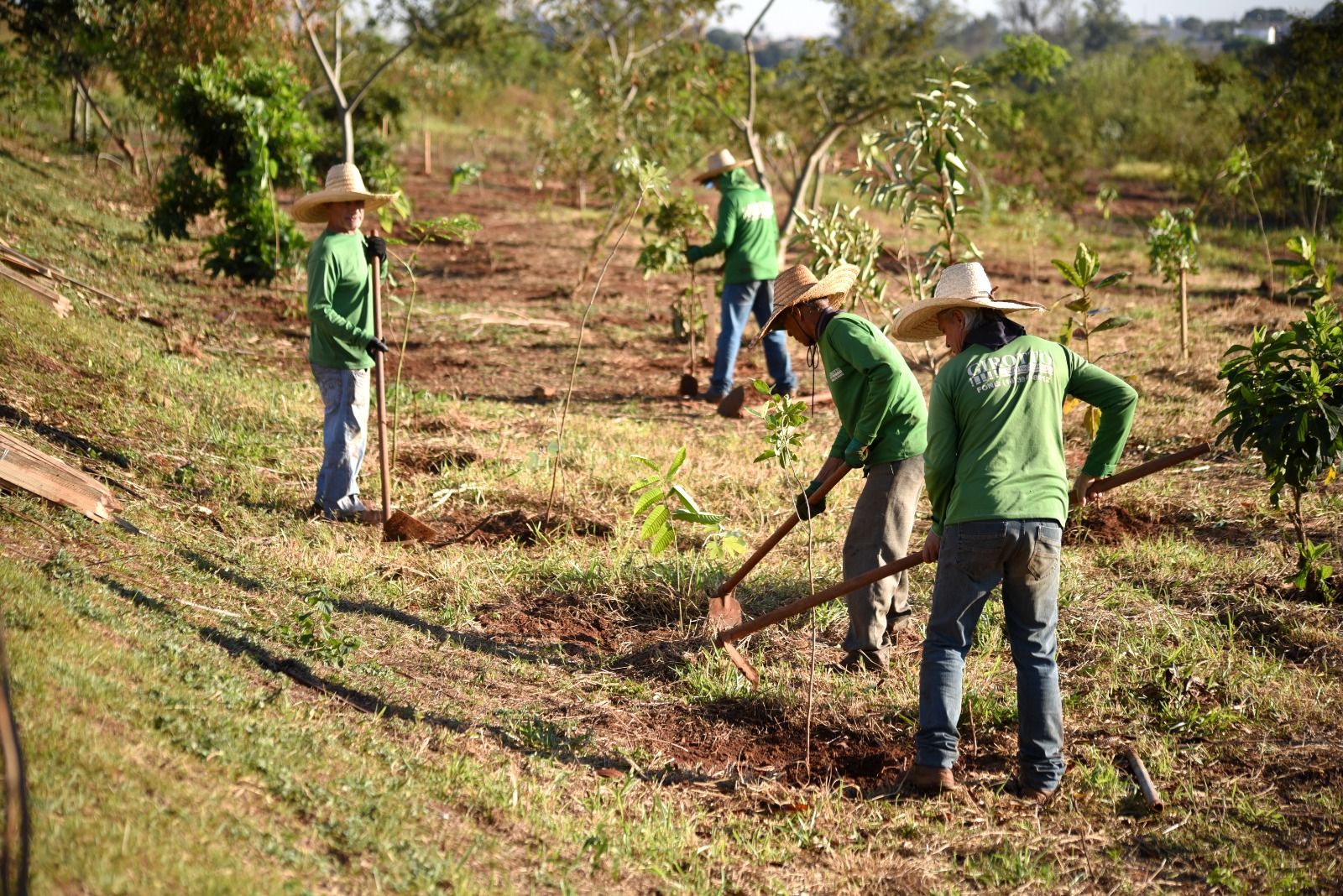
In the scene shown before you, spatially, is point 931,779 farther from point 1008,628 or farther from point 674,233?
point 674,233

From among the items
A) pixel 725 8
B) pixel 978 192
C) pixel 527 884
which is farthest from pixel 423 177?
pixel 527 884

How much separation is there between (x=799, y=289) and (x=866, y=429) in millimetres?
601

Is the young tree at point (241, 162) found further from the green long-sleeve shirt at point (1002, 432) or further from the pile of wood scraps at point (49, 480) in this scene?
the green long-sleeve shirt at point (1002, 432)

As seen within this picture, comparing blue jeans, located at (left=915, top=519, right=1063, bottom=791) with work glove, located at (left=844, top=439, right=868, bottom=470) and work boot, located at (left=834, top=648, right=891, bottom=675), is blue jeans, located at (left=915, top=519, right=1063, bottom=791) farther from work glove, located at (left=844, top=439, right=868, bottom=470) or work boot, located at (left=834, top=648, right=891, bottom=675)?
work boot, located at (left=834, top=648, right=891, bottom=675)

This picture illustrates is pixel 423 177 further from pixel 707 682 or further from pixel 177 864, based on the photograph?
pixel 177 864

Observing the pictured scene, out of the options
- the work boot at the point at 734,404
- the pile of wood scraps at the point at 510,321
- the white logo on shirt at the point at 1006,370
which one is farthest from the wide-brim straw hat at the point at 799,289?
the pile of wood scraps at the point at 510,321

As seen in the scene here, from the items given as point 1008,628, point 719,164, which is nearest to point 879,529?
point 1008,628

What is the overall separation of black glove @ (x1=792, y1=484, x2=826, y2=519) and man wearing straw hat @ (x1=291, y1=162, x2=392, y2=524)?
7.85 ft

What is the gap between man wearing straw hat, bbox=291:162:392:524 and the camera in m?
5.73

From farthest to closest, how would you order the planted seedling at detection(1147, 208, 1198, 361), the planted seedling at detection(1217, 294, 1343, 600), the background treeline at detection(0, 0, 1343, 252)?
the background treeline at detection(0, 0, 1343, 252)
the planted seedling at detection(1147, 208, 1198, 361)
the planted seedling at detection(1217, 294, 1343, 600)

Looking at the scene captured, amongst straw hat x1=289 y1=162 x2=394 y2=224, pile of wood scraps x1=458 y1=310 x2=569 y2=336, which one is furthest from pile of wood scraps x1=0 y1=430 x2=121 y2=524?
pile of wood scraps x1=458 y1=310 x2=569 y2=336

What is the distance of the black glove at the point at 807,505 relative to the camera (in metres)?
4.41

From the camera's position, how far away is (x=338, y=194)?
5.76m

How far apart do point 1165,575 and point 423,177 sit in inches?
776
